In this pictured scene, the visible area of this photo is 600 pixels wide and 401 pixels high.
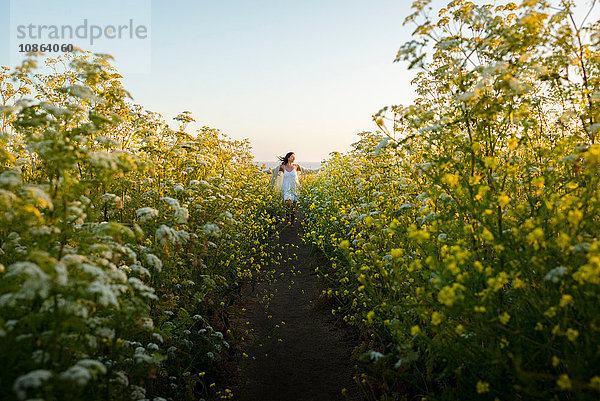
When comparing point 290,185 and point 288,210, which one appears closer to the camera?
point 288,210

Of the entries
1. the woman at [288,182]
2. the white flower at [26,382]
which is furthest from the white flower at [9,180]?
the woman at [288,182]

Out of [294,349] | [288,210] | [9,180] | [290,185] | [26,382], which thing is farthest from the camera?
[290,185]

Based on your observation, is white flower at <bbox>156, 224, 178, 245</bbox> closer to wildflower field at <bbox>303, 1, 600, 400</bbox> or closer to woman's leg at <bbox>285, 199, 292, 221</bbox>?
wildflower field at <bbox>303, 1, 600, 400</bbox>

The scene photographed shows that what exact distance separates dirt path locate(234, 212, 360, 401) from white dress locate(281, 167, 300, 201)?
696 cm

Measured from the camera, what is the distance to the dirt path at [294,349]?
425 centimetres

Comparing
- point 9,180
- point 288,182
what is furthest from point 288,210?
point 9,180

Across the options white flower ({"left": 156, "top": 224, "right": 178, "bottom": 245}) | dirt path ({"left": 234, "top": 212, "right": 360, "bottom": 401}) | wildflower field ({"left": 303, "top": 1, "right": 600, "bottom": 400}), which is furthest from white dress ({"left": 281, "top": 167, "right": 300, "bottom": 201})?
white flower ({"left": 156, "top": 224, "right": 178, "bottom": 245})

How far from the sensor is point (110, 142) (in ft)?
11.0

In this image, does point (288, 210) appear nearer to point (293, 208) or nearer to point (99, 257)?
point (293, 208)

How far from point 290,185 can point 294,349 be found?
10.2 meters

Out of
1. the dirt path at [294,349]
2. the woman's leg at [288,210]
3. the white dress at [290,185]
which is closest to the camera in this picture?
the dirt path at [294,349]

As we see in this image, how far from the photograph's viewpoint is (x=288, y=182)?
15164mm

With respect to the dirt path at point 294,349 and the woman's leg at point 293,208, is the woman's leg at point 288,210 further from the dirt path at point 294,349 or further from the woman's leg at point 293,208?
the dirt path at point 294,349

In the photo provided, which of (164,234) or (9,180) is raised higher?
(9,180)
